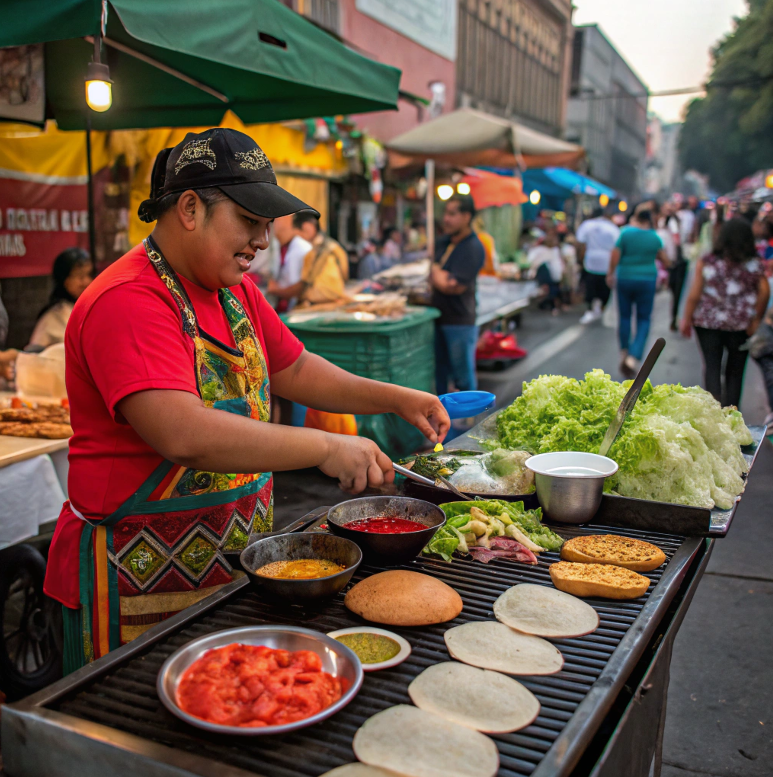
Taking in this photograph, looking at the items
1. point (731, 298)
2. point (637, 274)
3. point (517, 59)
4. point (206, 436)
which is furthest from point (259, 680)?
point (517, 59)

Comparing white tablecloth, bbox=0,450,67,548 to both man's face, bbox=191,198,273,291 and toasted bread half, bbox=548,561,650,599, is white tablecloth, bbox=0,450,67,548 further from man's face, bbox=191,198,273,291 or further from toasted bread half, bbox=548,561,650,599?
toasted bread half, bbox=548,561,650,599

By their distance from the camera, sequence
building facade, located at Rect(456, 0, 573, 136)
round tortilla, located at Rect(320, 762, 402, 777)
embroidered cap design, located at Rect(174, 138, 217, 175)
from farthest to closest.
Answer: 1. building facade, located at Rect(456, 0, 573, 136)
2. embroidered cap design, located at Rect(174, 138, 217, 175)
3. round tortilla, located at Rect(320, 762, 402, 777)

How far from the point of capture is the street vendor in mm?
1851

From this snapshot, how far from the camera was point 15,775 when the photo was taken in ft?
4.99

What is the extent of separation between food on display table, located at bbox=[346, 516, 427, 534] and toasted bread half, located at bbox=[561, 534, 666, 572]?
20.0 inches

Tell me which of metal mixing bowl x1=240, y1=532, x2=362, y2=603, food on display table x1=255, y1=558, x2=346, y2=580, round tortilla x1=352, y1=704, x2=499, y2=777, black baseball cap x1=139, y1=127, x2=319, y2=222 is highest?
black baseball cap x1=139, y1=127, x2=319, y2=222

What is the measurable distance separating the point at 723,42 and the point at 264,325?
6075cm

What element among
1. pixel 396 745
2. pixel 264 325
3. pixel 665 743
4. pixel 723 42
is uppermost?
pixel 723 42

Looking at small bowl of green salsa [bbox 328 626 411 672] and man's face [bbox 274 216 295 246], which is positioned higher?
man's face [bbox 274 216 295 246]

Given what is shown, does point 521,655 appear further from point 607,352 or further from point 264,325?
A: point 607,352

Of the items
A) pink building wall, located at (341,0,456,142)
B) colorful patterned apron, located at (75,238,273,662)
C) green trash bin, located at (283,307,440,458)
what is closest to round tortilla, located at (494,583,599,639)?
colorful patterned apron, located at (75,238,273,662)

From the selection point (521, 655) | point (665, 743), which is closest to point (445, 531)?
point (521, 655)

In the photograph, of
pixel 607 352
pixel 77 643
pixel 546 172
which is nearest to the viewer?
pixel 77 643

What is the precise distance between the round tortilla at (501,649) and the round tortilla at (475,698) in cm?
4
